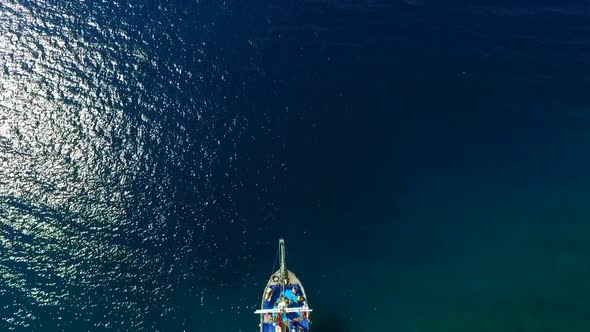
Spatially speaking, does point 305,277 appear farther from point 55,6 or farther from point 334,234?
point 55,6

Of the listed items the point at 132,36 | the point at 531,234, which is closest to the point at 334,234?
the point at 531,234

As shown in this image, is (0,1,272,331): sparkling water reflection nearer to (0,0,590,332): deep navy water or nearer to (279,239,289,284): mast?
(0,0,590,332): deep navy water

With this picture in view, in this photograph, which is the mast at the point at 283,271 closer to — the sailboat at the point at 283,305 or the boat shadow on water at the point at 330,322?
the sailboat at the point at 283,305

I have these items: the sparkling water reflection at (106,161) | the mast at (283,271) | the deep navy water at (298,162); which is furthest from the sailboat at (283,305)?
the sparkling water reflection at (106,161)

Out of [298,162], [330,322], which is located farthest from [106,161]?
[330,322]

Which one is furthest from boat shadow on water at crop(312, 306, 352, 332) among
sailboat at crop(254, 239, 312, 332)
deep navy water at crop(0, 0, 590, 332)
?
sailboat at crop(254, 239, 312, 332)

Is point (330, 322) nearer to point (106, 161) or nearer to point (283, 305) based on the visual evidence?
point (283, 305)
